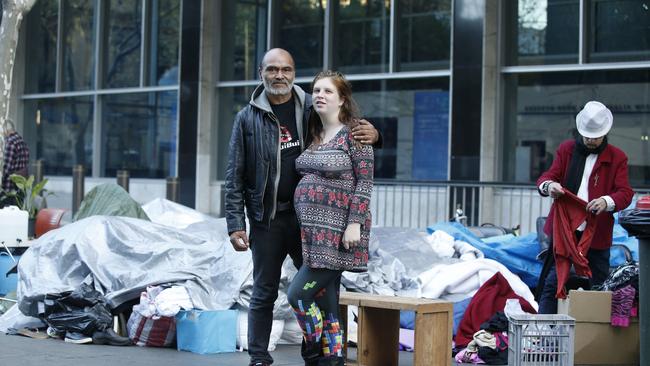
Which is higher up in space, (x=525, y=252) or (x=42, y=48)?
(x=42, y=48)

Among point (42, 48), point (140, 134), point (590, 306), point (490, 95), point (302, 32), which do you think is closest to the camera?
point (590, 306)

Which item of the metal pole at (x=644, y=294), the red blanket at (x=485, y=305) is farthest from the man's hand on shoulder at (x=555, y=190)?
the metal pole at (x=644, y=294)

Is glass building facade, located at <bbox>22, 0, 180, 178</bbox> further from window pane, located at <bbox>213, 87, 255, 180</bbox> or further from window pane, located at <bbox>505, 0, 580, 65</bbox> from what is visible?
window pane, located at <bbox>505, 0, 580, 65</bbox>

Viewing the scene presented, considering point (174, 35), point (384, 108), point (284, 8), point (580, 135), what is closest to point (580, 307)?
point (580, 135)

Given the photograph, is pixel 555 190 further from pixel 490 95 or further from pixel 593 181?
pixel 490 95

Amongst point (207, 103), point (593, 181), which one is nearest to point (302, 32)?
point (207, 103)

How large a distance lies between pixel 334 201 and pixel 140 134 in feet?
53.8

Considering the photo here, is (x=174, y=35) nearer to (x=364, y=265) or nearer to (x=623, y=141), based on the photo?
(x=623, y=141)

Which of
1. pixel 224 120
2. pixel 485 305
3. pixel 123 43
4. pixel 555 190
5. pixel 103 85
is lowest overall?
pixel 485 305

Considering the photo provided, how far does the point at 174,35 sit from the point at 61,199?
4.43m

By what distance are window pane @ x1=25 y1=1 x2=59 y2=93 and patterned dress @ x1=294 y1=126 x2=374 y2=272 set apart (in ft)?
63.6

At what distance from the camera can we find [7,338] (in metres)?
8.34

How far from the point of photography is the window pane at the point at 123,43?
73.1 feet

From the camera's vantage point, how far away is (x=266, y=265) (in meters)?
6.48
